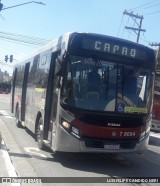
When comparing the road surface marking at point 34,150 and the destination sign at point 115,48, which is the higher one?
the destination sign at point 115,48

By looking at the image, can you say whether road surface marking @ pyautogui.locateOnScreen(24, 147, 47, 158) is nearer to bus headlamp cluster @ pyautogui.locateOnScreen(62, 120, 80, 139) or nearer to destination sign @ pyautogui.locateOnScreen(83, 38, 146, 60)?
bus headlamp cluster @ pyautogui.locateOnScreen(62, 120, 80, 139)

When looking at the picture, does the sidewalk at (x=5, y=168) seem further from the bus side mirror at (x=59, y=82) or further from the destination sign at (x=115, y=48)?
the destination sign at (x=115, y=48)

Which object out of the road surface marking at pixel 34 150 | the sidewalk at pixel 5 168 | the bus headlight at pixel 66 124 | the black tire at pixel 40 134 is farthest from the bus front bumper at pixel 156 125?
the bus headlight at pixel 66 124

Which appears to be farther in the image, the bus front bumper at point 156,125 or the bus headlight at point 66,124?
the bus front bumper at point 156,125

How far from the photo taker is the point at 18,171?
8.66m

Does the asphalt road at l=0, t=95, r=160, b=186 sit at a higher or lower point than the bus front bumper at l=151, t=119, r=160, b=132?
lower

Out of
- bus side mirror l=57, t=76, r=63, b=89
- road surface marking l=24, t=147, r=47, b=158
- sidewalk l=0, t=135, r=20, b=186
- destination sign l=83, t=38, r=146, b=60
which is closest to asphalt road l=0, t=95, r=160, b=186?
road surface marking l=24, t=147, r=47, b=158

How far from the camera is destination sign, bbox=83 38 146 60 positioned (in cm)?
988

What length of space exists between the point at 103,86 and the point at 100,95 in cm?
24

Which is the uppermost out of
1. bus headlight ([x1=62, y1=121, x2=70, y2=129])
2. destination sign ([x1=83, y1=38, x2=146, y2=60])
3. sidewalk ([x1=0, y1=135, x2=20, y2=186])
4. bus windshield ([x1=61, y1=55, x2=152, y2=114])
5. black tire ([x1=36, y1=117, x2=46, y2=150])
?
destination sign ([x1=83, y1=38, x2=146, y2=60])

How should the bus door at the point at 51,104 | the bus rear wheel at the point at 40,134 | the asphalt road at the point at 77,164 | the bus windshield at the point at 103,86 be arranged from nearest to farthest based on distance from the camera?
the asphalt road at the point at 77,164 < the bus windshield at the point at 103,86 < the bus door at the point at 51,104 < the bus rear wheel at the point at 40,134

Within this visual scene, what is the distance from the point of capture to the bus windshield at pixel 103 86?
9.55 m

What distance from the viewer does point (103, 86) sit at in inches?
383

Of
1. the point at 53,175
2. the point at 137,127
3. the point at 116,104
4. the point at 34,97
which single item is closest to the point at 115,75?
the point at 116,104
